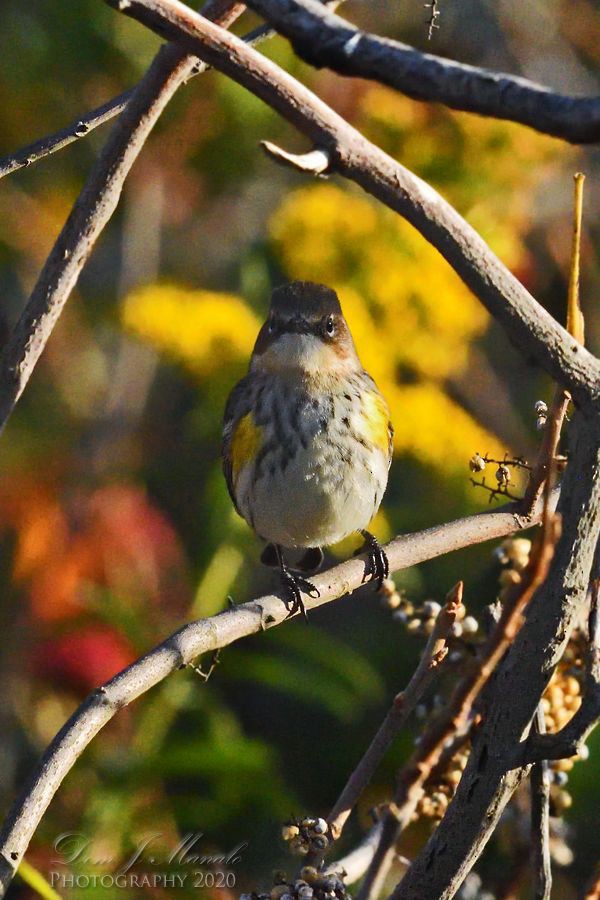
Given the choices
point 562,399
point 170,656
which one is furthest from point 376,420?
point 170,656

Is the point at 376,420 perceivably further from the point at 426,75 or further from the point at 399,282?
the point at 426,75

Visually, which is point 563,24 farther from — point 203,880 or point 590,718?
point 590,718

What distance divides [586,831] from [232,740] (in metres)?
1.71

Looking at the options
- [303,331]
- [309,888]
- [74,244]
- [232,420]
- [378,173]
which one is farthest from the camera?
[232,420]

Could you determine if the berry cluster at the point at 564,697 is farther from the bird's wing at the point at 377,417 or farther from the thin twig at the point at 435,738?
the bird's wing at the point at 377,417

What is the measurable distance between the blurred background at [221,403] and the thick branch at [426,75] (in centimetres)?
146

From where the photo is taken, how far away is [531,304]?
4.75ft

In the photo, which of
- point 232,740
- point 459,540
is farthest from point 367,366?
point 459,540

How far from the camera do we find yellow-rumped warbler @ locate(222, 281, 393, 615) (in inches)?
138

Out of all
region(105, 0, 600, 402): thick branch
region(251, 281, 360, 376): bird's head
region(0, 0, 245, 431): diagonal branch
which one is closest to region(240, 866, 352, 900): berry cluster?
region(105, 0, 600, 402): thick branch

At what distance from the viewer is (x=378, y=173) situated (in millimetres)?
1365

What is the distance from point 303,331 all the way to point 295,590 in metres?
0.87

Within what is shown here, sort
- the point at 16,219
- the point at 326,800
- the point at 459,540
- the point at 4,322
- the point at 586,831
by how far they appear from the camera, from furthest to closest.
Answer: the point at 16,219 → the point at 326,800 → the point at 586,831 → the point at 4,322 → the point at 459,540

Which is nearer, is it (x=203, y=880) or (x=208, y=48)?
(x=208, y=48)
